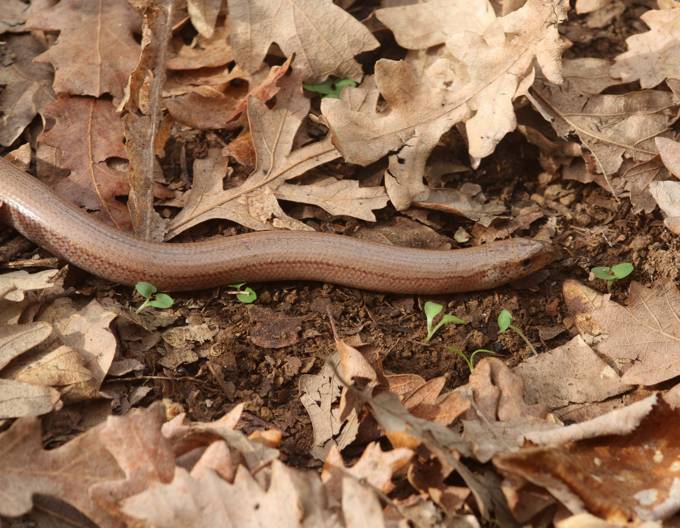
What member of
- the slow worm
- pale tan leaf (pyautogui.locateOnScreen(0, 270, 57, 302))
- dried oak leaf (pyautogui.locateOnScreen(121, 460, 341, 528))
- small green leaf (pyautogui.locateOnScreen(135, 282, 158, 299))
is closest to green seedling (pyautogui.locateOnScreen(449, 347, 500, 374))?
the slow worm

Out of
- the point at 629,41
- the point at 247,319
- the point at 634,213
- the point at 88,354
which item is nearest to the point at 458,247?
the point at 634,213

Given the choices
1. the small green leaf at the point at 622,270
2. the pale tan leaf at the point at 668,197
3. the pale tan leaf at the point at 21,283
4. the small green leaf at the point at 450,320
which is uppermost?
the pale tan leaf at the point at 21,283

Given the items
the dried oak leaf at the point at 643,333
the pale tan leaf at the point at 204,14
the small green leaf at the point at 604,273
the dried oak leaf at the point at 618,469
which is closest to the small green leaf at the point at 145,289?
the pale tan leaf at the point at 204,14

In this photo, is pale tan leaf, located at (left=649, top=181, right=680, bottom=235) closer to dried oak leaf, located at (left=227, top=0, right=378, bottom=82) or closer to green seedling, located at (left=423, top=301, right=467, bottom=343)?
green seedling, located at (left=423, top=301, right=467, bottom=343)

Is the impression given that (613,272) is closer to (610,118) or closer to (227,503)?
(610,118)

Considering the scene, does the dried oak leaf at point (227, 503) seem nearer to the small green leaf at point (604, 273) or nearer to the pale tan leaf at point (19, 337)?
the pale tan leaf at point (19, 337)

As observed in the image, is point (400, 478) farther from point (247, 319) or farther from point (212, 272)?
point (212, 272)

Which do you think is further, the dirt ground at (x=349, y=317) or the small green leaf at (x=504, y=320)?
the small green leaf at (x=504, y=320)
